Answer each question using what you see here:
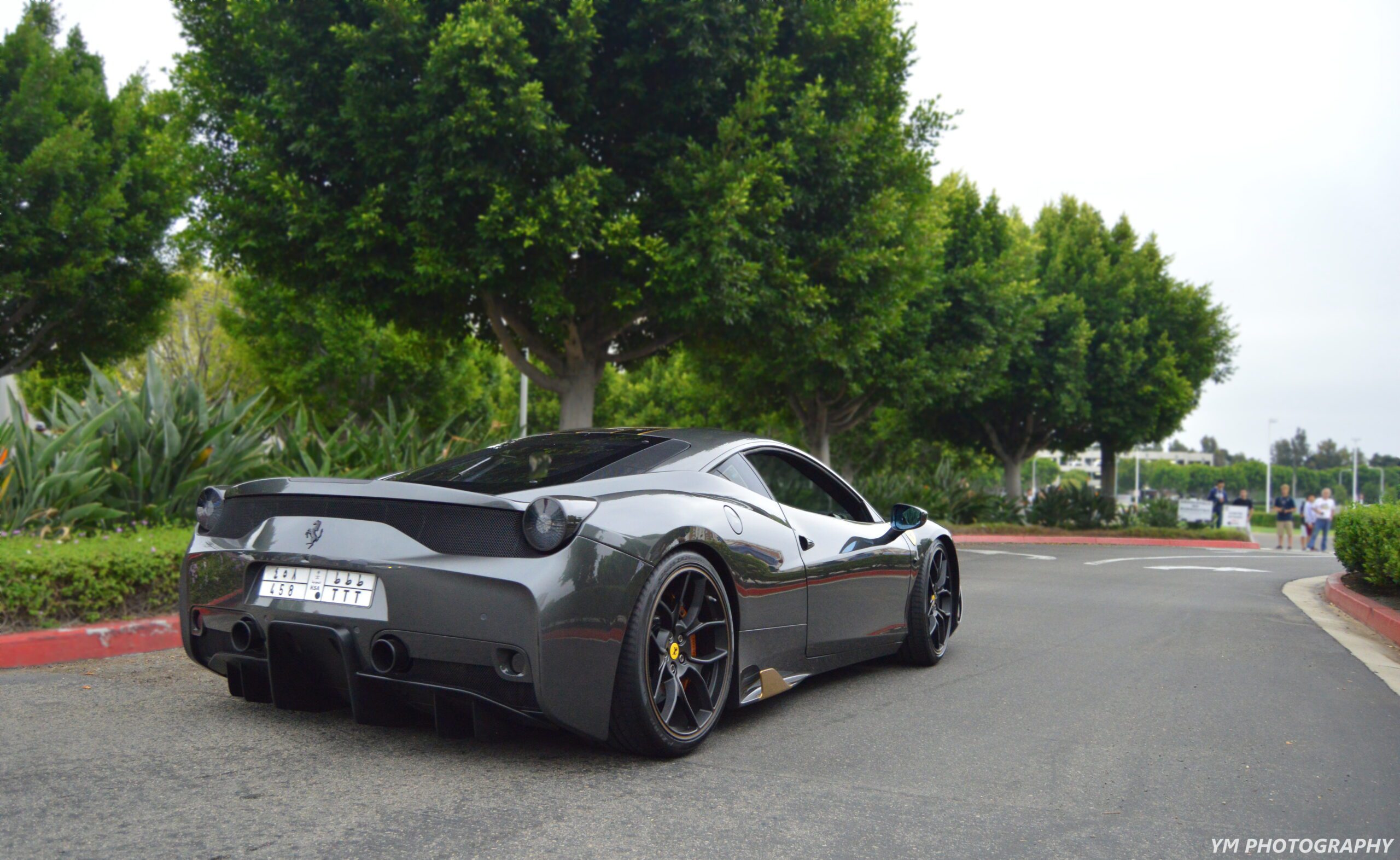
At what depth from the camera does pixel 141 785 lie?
3.46 m

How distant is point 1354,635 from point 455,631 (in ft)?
24.0

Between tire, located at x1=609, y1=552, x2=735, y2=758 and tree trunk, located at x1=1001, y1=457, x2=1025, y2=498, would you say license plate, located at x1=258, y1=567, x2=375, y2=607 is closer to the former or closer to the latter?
tire, located at x1=609, y1=552, x2=735, y2=758

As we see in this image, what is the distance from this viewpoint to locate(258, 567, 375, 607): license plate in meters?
3.71

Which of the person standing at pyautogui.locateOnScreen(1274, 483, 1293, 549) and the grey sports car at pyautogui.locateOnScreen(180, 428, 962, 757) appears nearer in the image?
the grey sports car at pyautogui.locateOnScreen(180, 428, 962, 757)

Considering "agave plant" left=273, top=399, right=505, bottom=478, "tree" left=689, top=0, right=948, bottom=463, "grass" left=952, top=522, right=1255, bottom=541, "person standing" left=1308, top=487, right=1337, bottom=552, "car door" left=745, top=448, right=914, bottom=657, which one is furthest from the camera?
"person standing" left=1308, top=487, right=1337, bottom=552

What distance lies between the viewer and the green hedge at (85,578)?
5.56 meters

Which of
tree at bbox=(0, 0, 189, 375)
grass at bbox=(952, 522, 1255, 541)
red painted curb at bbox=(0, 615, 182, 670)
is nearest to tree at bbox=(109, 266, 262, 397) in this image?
tree at bbox=(0, 0, 189, 375)

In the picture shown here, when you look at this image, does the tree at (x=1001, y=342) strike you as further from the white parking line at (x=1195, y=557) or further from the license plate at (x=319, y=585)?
the license plate at (x=319, y=585)

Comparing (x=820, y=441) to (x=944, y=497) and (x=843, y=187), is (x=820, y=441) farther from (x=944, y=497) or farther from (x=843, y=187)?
(x=843, y=187)

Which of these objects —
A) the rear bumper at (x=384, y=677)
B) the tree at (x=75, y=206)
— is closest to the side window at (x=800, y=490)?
the rear bumper at (x=384, y=677)

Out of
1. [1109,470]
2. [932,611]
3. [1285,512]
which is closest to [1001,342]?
[1285,512]

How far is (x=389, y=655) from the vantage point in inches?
143

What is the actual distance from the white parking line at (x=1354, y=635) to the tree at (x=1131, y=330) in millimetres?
17730

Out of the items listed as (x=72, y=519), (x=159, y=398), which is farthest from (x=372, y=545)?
(x=159, y=398)
